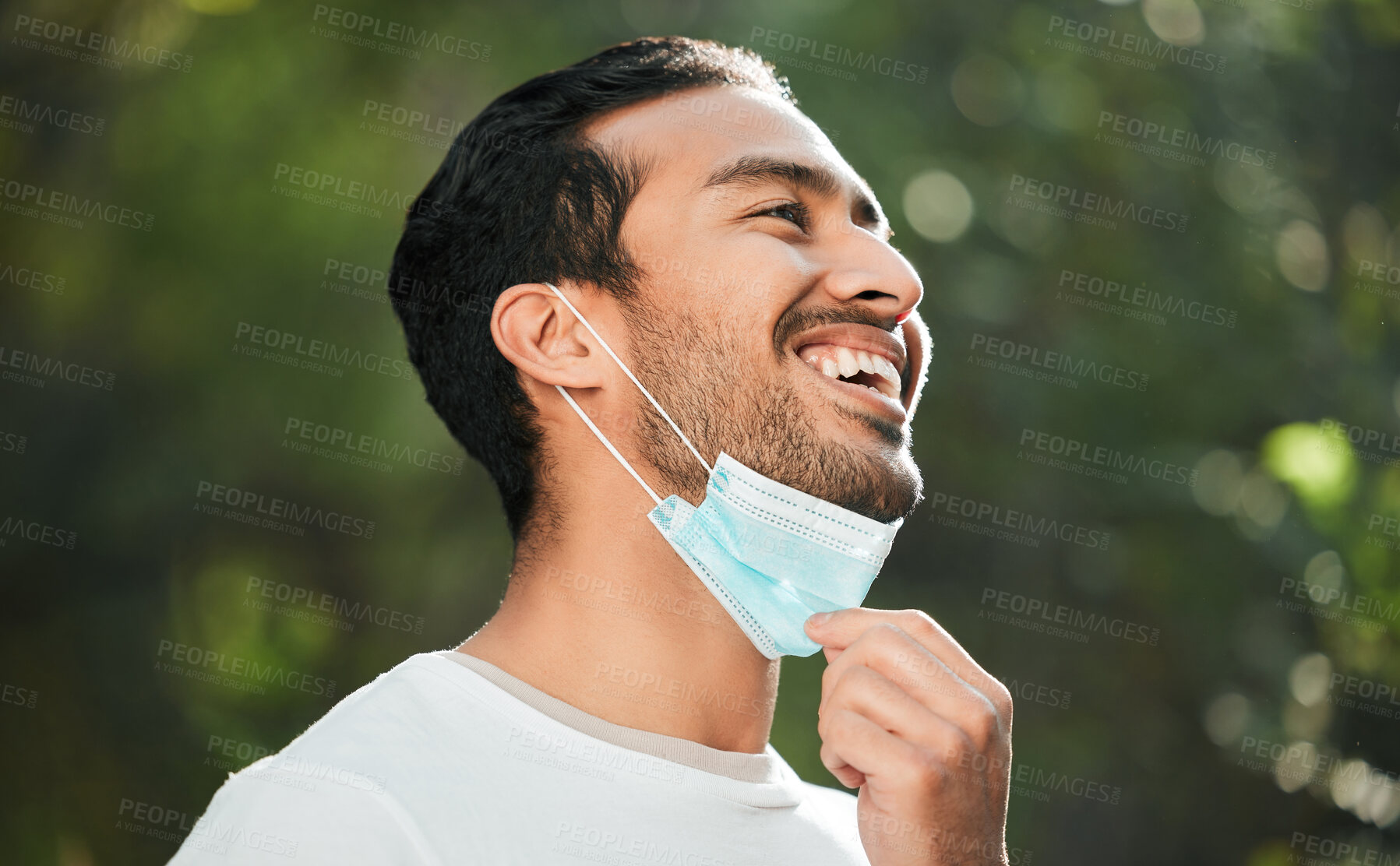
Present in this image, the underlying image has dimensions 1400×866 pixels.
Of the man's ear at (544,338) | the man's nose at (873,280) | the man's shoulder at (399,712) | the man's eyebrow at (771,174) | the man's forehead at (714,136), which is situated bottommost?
the man's shoulder at (399,712)

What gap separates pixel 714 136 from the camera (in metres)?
2.41

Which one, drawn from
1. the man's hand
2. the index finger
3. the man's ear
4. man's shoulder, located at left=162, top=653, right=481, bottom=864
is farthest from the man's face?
man's shoulder, located at left=162, top=653, right=481, bottom=864

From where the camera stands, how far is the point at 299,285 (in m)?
5.43

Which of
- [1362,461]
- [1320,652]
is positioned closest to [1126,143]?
[1362,461]

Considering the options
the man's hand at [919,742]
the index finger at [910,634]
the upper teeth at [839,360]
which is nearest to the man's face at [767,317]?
the upper teeth at [839,360]

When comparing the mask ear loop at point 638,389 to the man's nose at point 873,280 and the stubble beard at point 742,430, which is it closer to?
the stubble beard at point 742,430

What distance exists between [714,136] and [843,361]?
0.59 meters

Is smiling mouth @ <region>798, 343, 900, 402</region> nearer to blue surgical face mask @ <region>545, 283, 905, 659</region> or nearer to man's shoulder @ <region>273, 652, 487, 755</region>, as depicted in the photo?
blue surgical face mask @ <region>545, 283, 905, 659</region>

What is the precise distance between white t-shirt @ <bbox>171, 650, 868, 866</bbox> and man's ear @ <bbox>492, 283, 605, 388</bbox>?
2.02ft

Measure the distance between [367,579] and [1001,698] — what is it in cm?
452

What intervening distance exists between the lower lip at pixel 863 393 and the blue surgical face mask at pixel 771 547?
21 cm

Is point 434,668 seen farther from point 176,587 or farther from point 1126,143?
point 1126,143

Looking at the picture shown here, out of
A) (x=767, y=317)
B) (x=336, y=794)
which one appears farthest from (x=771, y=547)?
(x=336, y=794)

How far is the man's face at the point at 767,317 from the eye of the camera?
7.04 feet
